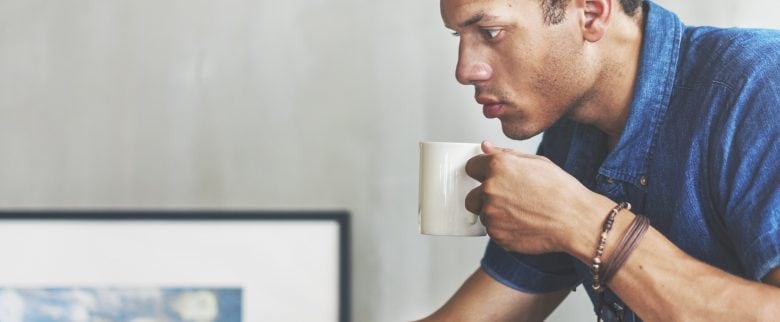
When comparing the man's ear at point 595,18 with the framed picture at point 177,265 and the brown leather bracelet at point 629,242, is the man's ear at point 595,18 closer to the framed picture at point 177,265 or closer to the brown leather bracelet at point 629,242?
the brown leather bracelet at point 629,242

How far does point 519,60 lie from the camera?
39.6 inches

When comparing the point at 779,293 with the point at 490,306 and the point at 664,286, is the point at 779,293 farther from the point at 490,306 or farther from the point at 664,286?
the point at 490,306

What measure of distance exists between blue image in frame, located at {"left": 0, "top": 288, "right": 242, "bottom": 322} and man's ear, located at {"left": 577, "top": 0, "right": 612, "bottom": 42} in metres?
0.56

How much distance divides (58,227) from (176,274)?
0.16m

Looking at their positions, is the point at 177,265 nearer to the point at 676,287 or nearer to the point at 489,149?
the point at 489,149

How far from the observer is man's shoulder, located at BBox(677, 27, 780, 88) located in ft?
2.87

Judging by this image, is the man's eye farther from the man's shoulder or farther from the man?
the man's shoulder

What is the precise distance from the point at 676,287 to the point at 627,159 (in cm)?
19

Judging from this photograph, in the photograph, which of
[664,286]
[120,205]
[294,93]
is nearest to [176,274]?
[120,205]

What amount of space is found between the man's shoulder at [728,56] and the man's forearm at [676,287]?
6.3 inches

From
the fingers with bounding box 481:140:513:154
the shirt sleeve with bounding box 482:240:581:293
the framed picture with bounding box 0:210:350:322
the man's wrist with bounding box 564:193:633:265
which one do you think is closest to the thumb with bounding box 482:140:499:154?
the fingers with bounding box 481:140:513:154

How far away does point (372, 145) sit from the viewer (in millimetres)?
1345

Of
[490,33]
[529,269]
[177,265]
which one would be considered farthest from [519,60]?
[177,265]

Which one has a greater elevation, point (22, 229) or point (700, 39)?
point (700, 39)
